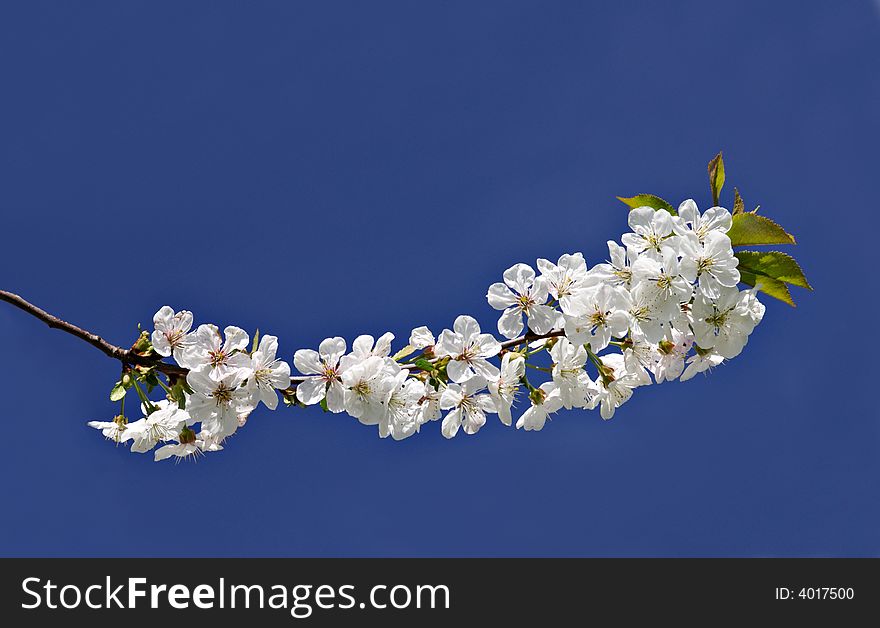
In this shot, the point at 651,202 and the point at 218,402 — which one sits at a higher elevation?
the point at 651,202

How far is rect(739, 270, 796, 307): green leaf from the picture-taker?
239cm

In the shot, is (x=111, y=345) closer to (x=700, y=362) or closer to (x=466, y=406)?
(x=466, y=406)

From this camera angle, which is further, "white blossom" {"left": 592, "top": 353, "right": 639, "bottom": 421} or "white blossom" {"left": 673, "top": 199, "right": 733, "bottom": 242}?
"white blossom" {"left": 592, "top": 353, "right": 639, "bottom": 421}

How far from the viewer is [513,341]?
2.50m

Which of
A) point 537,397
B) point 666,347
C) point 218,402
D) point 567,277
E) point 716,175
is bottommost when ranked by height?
point 218,402

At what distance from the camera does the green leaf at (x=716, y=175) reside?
2520 mm

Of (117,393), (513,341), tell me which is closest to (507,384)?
(513,341)

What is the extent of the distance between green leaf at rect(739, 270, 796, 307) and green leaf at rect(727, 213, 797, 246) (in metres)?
0.12

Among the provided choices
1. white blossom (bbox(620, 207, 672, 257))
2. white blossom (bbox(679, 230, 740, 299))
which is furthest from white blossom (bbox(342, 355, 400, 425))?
white blossom (bbox(679, 230, 740, 299))

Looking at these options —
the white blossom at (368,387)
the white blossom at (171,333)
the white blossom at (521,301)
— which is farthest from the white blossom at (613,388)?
the white blossom at (171,333)

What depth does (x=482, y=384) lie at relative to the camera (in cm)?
246

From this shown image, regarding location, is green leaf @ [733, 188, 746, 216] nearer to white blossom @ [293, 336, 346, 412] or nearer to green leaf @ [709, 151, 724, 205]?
green leaf @ [709, 151, 724, 205]

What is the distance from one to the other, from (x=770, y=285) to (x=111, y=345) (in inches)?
87.7

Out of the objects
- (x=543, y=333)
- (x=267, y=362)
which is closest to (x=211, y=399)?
(x=267, y=362)
